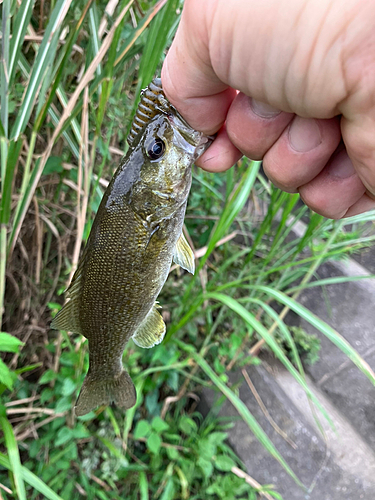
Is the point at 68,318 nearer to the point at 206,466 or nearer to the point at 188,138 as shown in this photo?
the point at 188,138

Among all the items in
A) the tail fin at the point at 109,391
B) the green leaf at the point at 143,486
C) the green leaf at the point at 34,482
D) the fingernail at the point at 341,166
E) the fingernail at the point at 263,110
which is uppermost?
the fingernail at the point at 263,110

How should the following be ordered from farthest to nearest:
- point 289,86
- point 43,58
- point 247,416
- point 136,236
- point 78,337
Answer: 1. point 78,337
2. point 247,416
3. point 43,58
4. point 136,236
5. point 289,86

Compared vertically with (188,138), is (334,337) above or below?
below

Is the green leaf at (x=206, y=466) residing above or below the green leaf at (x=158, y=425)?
below

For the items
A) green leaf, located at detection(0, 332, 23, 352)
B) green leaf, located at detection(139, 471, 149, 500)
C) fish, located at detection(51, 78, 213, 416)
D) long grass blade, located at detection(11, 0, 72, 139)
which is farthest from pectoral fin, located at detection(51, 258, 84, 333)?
green leaf, located at detection(139, 471, 149, 500)

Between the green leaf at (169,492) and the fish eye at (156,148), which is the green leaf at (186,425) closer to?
the green leaf at (169,492)

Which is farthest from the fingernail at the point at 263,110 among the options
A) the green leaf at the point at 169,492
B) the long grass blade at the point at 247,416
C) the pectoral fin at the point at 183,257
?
the green leaf at the point at 169,492

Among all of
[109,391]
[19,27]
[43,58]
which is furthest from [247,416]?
[19,27]
